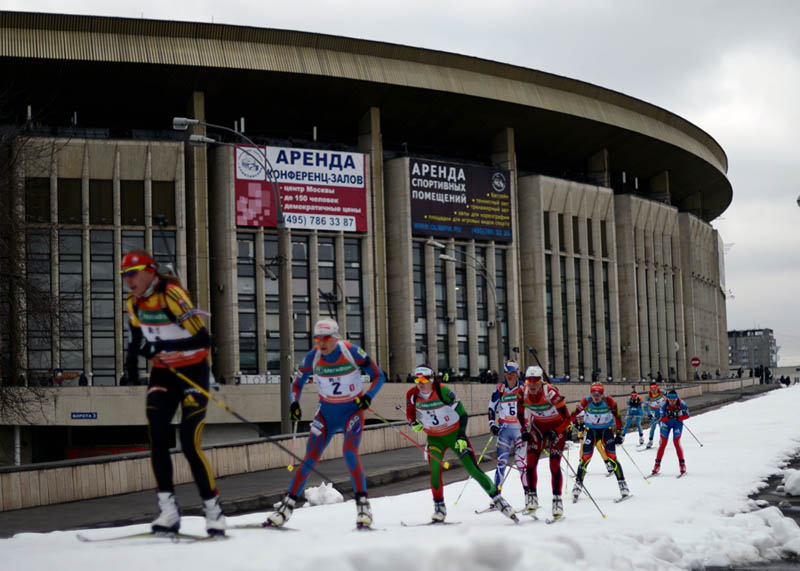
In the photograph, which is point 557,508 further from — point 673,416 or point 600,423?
point 673,416

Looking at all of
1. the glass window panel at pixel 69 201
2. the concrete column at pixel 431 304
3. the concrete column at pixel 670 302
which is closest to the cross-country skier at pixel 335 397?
the glass window panel at pixel 69 201

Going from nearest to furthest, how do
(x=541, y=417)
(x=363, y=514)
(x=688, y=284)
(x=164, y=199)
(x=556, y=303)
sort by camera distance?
(x=363, y=514), (x=541, y=417), (x=164, y=199), (x=556, y=303), (x=688, y=284)

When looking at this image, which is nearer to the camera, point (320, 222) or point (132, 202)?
point (132, 202)

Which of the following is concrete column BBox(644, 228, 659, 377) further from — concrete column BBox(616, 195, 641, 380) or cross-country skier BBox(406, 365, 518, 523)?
cross-country skier BBox(406, 365, 518, 523)

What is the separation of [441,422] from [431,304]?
5016 cm

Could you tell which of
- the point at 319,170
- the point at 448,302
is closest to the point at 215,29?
the point at 319,170

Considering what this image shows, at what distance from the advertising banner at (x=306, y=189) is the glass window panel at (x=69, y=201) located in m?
7.88

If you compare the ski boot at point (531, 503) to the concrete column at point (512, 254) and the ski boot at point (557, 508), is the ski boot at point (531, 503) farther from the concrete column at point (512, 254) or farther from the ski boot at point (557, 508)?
the concrete column at point (512, 254)

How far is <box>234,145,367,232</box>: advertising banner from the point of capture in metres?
55.3

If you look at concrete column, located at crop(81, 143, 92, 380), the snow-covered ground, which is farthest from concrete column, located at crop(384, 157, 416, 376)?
the snow-covered ground

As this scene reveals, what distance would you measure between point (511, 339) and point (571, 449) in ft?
122

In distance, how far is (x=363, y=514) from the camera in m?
11.4

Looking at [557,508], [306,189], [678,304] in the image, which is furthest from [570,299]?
[557,508]

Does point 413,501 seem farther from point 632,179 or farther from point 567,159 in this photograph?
point 632,179
